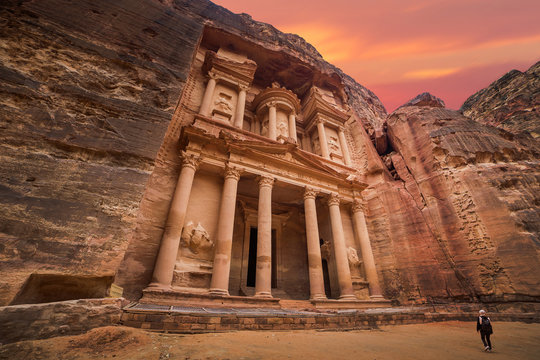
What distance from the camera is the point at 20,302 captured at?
2.55m

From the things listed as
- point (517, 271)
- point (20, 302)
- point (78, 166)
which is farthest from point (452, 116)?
point (20, 302)

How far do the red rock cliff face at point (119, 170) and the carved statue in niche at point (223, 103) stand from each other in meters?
5.02

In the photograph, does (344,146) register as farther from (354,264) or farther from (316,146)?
(354,264)

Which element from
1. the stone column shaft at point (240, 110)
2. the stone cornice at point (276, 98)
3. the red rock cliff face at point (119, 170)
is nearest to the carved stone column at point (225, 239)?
the red rock cliff face at point (119, 170)

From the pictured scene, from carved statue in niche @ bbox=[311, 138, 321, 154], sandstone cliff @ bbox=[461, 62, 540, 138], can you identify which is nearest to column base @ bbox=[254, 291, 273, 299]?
carved statue in niche @ bbox=[311, 138, 321, 154]

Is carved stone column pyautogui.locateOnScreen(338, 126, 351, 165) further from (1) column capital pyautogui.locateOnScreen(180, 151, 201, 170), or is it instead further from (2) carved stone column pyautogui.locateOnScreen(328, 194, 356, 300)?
(1) column capital pyautogui.locateOnScreen(180, 151, 201, 170)

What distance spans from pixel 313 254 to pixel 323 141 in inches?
409

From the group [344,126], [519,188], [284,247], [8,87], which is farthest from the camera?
[344,126]

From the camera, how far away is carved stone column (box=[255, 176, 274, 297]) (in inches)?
354

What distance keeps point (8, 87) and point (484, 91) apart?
33800 mm

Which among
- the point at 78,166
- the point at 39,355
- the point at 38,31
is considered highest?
the point at 38,31

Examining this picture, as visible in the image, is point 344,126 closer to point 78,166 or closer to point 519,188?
point 519,188

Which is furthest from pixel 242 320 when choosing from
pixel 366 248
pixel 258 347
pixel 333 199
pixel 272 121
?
pixel 272 121

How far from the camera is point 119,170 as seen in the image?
369cm
